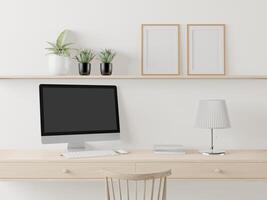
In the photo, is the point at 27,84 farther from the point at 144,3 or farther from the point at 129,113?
the point at 144,3

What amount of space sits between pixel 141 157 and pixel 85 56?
859 mm

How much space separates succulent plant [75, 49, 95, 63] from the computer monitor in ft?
0.67

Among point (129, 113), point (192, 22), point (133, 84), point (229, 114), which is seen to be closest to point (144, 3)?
point (192, 22)

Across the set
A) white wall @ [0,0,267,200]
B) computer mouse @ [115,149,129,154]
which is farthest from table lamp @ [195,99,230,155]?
computer mouse @ [115,149,129,154]

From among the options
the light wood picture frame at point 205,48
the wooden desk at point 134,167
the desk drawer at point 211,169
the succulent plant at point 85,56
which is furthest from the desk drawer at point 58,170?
the light wood picture frame at point 205,48

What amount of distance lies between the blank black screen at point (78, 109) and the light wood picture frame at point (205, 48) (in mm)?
636

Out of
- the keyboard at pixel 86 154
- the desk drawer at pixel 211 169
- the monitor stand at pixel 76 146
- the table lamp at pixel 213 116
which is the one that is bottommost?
the desk drawer at pixel 211 169

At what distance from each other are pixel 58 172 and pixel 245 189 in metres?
1.45

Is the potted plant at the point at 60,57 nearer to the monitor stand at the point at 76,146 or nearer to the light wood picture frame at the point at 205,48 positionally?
the monitor stand at the point at 76,146

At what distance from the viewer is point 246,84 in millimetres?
3293

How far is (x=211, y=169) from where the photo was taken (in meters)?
2.81

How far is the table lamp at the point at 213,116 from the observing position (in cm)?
301

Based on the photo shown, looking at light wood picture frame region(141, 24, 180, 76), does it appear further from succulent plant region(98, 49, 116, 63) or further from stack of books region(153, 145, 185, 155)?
stack of books region(153, 145, 185, 155)

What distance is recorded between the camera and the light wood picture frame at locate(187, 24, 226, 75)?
3268 mm
